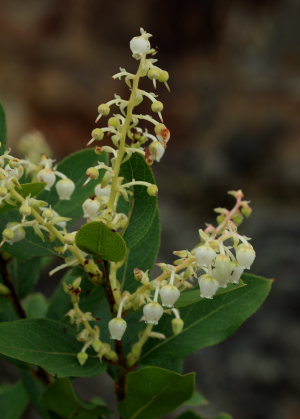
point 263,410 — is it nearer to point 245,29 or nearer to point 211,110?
point 211,110

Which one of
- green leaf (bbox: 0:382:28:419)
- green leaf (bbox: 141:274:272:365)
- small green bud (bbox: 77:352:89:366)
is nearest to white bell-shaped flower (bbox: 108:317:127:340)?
small green bud (bbox: 77:352:89:366)

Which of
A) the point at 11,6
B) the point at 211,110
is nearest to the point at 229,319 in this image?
the point at 211,110

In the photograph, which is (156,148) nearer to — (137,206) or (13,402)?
(137,206)

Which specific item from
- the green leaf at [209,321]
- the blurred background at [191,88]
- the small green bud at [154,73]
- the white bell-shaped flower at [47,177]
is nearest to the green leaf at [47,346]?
the green leaf at [209,321]

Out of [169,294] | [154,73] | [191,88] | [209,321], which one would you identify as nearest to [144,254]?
[209,321]

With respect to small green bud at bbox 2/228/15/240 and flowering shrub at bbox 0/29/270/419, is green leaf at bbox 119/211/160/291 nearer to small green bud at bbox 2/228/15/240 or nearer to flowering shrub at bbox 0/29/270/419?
flowering shrub at bbox 0/29/270/419

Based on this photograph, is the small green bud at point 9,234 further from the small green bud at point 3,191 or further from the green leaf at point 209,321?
the green leaf at point 209,321
